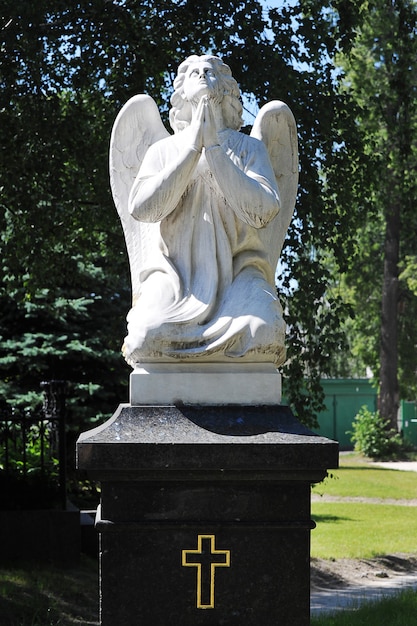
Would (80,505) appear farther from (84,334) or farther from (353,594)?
(353,594)

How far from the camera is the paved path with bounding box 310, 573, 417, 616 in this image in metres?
8.50

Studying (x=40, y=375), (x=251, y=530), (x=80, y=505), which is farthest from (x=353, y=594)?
(x=40, y=375)

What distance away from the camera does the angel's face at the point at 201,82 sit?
478 centimetres

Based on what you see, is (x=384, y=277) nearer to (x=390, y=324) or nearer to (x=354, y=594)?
(x=390, y=324)

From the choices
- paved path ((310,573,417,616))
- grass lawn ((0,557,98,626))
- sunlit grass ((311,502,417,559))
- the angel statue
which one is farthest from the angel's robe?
sunlit grass ((311,502,417,559))

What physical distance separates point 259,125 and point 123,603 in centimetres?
240

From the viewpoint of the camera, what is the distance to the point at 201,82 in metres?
4.80

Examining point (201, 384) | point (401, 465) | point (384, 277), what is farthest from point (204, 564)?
point (384, 277)

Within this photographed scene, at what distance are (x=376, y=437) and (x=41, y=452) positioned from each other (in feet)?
57.6

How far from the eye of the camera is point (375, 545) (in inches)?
469

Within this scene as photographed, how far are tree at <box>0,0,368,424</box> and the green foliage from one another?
15703 mm

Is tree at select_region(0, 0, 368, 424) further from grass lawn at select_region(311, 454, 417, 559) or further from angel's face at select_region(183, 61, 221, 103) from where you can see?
angel's face at select_region(183, 61, 221, 103)

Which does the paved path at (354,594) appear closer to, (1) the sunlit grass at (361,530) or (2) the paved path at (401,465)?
(1) the sunlit grass at (361,530)

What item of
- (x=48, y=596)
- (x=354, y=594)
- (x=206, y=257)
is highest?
(x=206, y=257)
